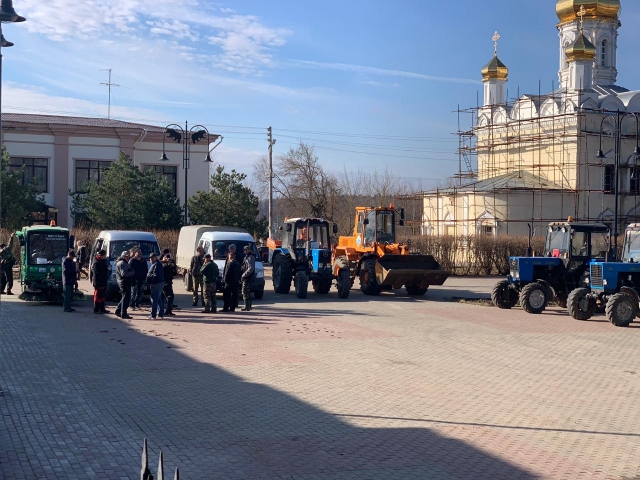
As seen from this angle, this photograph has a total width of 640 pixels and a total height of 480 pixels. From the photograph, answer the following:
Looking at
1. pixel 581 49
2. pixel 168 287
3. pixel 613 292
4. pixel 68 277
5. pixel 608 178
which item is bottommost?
pixel 168 287

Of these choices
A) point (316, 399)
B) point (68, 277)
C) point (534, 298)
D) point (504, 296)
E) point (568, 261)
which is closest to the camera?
point (316, 399)

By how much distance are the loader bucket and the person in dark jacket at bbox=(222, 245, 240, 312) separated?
6600 millimetres

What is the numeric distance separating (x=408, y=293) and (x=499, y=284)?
14.2 feet

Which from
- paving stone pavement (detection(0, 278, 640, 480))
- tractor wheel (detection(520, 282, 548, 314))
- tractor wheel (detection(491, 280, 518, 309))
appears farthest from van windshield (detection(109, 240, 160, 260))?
tractor wheel (detection(520, 282, 548, 314))

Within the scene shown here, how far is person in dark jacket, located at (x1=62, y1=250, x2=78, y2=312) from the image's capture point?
2008 centimetres

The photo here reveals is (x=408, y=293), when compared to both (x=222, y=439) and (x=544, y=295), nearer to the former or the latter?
(x=544, y=295)

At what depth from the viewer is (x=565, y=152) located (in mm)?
50375

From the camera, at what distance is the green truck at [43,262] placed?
21.8 meters

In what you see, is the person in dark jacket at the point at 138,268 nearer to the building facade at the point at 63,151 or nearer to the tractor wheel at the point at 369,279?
the tractor wheel at the point at 369,279

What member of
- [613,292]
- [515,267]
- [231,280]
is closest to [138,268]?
[231,280]

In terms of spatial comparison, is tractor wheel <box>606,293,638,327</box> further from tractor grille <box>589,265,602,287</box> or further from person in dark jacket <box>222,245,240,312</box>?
person in dark jacket <box>222,245,240,312</box>

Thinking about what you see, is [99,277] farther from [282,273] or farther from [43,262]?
[282,273]

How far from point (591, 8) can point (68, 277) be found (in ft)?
142

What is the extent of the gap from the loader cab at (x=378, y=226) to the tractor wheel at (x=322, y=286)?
2.54m
